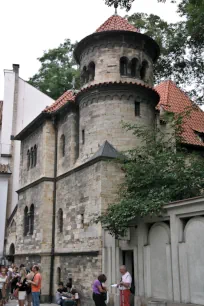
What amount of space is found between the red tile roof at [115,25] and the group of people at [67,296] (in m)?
11.3

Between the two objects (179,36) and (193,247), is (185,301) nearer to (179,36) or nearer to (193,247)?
(193,247)

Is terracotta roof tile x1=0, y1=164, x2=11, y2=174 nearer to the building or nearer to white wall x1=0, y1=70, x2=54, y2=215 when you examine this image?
the building

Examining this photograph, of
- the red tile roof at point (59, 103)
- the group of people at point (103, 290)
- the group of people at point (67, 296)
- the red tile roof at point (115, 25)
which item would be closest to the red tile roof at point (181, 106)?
the red tile roof at point (115, 25)

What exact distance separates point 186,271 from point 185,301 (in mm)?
821

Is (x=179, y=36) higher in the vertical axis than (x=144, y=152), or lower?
higher

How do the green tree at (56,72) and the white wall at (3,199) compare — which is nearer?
the white wall at (3,199)

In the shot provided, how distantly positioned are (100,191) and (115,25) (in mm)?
8184

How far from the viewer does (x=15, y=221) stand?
24969 millimetres

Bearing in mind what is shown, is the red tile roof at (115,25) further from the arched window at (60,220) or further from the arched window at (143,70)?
the arched window at (60,220)

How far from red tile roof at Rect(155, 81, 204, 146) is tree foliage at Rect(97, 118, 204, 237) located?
6665 mm

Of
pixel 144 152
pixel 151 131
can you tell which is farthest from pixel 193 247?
pixel 151 131

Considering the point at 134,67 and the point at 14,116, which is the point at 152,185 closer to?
the point at 134,67

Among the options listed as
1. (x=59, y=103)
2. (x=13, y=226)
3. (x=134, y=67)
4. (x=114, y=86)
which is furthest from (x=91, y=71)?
(x=13, y=226)

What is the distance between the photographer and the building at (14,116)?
30163mm
